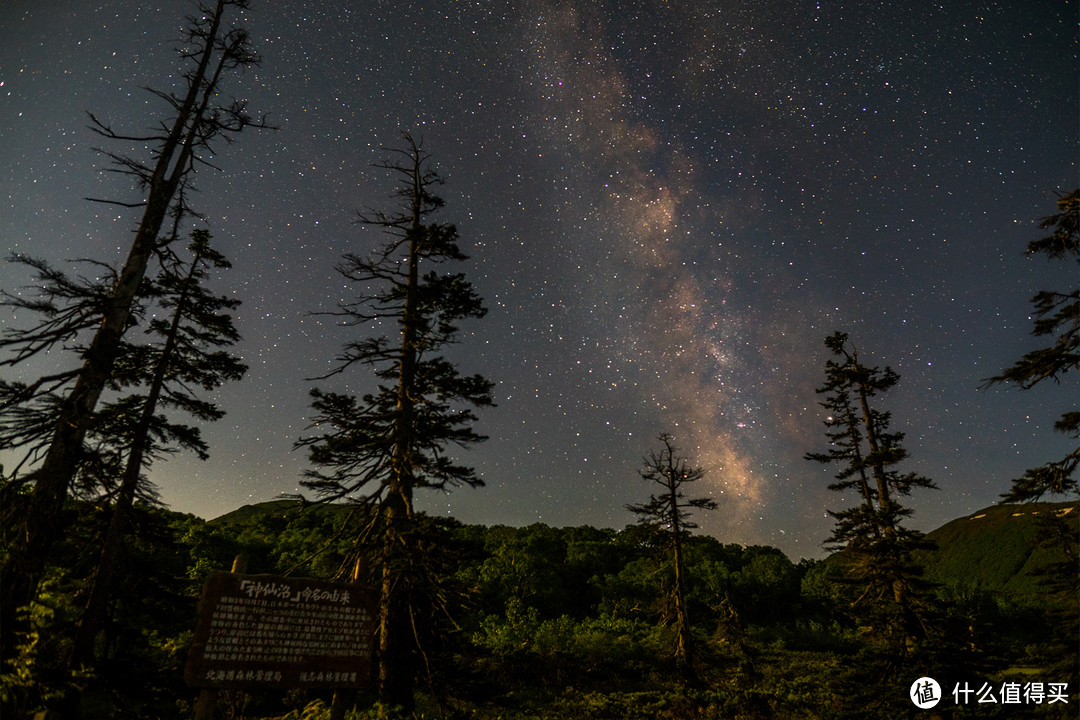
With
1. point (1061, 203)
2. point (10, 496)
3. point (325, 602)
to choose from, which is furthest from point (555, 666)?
point (1061, 203)

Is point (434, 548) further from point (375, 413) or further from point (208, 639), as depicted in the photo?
point (208, 639)

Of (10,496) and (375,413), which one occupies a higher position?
(375,413)

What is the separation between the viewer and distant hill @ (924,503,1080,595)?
120875 mm

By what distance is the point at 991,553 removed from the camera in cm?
13988

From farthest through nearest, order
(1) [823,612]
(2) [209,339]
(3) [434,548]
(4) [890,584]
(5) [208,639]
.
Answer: (1) [823,612], (4) [890,584], (2) [209,339], (3) [434,548], (5) [208,639]

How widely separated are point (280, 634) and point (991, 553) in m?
192

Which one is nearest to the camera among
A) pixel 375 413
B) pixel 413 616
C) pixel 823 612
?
pixel 413 616

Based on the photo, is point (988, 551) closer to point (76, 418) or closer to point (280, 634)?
point (280, 634)

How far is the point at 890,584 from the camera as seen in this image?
20047 millimetres

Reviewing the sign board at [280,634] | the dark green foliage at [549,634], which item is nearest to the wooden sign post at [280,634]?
the sign board at [280,634]

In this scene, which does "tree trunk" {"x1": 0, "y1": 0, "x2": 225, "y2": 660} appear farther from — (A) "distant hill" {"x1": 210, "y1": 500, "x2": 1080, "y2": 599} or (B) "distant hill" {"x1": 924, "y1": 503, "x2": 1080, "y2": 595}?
(B) "distant hill" {"x1": 924, "y1": 503, "x2": 1080, "y2": 595}

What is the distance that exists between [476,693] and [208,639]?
7.21 m

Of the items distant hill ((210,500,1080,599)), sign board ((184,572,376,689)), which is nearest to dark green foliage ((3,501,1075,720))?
sign board ((184,572,376,689))

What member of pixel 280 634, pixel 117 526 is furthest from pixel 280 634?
pixel 117 526
